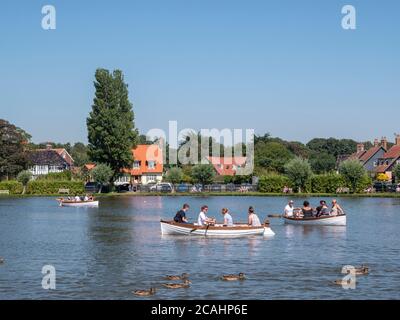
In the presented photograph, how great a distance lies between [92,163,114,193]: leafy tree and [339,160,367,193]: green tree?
123ft

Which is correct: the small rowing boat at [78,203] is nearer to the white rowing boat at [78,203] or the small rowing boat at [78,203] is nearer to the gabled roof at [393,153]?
the white rowing boat at [78,203]

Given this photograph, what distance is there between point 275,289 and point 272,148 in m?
147

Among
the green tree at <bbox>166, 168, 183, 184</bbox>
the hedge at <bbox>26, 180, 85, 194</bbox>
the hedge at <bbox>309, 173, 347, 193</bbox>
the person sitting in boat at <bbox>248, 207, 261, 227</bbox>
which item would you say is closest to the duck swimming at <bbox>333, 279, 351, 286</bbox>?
the person sitting in boat at <bbox>248, 207, 261, 227</bbox>

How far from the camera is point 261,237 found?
46719 mm

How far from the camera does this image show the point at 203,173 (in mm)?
122562

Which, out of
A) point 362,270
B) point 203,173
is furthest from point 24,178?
point 362,270

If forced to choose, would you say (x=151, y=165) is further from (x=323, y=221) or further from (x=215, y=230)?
(x=215, y=230)

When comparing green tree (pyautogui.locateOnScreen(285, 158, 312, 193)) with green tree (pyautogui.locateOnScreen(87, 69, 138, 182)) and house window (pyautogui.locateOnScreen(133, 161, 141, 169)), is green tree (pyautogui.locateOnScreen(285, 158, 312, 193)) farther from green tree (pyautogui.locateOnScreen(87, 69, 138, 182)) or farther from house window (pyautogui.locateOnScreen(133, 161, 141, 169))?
house window (pyautogui.locateOnScreen(133, 161, 141, 169))

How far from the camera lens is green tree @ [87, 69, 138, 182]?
11638cm

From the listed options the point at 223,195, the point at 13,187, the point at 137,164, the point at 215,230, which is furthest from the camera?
the point at 137,164

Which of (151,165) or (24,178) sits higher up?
(151,165)

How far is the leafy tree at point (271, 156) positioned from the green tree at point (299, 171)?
47686 millimetres

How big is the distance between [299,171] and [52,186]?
141 feet

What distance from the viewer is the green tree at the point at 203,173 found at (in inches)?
4828
